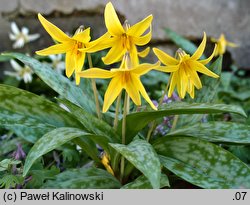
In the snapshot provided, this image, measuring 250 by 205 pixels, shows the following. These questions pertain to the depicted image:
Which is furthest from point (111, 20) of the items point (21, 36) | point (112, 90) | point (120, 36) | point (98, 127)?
point (21, 36)

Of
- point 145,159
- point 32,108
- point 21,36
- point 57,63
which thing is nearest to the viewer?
point 145,159

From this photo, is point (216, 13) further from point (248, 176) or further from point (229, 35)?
point (248, 176)

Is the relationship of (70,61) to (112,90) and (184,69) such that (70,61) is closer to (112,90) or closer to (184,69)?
(112,90)

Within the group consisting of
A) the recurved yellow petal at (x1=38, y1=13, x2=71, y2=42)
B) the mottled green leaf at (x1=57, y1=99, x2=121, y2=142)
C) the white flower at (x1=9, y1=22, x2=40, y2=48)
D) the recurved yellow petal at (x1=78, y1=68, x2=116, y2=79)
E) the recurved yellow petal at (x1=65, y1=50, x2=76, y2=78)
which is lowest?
the mottled green leaf at (x1=57, y1=99, x2=121, y2=142)

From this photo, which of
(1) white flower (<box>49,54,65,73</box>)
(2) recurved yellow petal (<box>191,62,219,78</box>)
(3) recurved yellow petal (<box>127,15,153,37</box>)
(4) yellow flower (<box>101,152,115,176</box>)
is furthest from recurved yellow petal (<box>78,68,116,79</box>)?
(1) white flower (<box>49,54,65,73</box>)

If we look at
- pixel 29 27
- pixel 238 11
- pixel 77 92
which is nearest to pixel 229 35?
pixel 238 11
